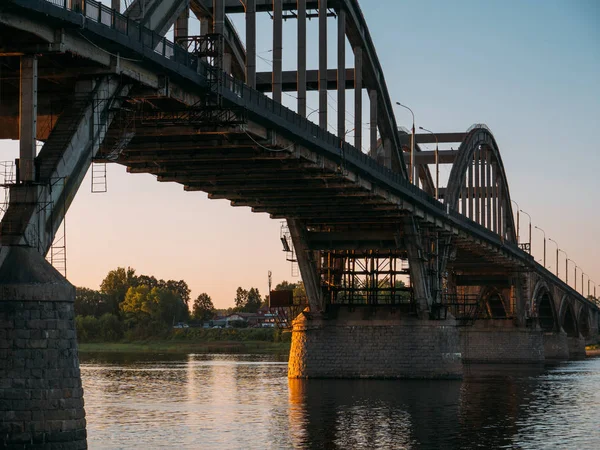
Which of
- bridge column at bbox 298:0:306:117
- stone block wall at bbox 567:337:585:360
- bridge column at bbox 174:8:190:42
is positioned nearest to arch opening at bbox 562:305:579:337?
stone block wall at bbox 567:337:585:360

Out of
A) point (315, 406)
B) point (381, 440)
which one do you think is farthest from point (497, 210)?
point (381, 440)

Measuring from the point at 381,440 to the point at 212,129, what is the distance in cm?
1377

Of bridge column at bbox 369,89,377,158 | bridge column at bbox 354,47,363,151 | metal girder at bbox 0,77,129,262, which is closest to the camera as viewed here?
metal girder at bbox 0,77,129,262

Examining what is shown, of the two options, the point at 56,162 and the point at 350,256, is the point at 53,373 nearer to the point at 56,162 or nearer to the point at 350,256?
the point at 56,162

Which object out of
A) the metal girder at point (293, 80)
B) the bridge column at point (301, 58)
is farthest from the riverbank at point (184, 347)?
the bridge column at point (301, 58)

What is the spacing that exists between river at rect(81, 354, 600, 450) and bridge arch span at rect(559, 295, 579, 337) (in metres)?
90.3

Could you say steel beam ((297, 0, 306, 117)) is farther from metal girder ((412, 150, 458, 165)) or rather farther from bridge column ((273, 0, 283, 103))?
metal girder ((412, 150, 458, 165))

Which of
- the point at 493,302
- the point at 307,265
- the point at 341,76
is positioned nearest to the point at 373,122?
the point at 341,76

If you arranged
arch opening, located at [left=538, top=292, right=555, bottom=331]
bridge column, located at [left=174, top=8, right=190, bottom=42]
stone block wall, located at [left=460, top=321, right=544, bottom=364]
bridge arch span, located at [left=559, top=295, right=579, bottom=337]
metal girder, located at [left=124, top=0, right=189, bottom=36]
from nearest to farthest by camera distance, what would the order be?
1. metal girder, located at [left=124, top=0, right=189, bottom=36]
2. bridge column, located at [left=174, top=8, right=190, bottom=42]
3. stone block wall, located at [left=460, top=321, right=544, bottom=364]
4. arch opening, located at [left=538, top=292, right=555, bottom=331]
5. bridge arch span, located at [left=559, top=295, right=579, bottom=337]

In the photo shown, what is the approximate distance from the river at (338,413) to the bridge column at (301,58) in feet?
49.2

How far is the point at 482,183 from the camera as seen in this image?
124812 mm

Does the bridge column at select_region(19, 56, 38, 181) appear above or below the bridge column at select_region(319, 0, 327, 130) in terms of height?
below

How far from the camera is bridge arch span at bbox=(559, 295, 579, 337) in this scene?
6850 inches

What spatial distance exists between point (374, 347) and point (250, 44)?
31357 mm
